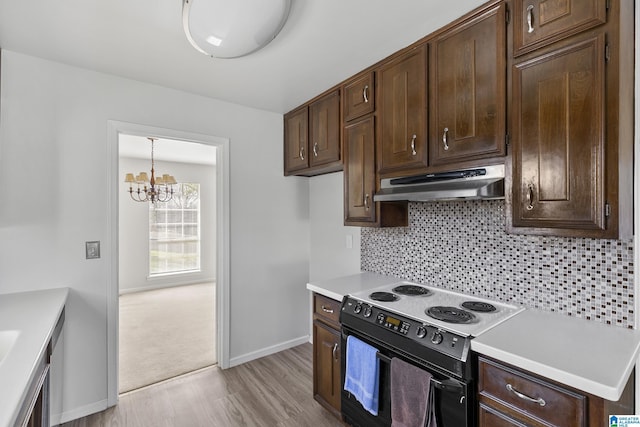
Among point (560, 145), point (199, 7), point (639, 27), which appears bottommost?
point (560, 145)

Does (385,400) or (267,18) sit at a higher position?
(267,18)

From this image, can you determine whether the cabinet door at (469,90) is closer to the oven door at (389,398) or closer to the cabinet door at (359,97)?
the cabinet door at (359,97)

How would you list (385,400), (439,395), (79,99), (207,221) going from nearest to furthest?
(439,395) → (385,400) → (79,99) → (207,221)

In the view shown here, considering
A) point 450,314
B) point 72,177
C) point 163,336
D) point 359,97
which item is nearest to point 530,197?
point 450,314

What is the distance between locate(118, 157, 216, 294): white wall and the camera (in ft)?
18.6

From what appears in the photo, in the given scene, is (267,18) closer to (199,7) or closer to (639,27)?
(199,7)

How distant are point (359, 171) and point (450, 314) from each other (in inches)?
45.8

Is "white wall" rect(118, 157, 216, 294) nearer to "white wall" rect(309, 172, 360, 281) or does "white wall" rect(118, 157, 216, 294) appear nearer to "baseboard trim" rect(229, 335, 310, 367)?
"white wall" rect(309, 172, 360, 281)

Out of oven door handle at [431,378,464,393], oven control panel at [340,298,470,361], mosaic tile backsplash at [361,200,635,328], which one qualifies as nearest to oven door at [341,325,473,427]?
oven door handle at [431,378,464,393]

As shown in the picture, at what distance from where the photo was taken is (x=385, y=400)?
173 cm

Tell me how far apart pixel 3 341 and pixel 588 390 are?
230 cm

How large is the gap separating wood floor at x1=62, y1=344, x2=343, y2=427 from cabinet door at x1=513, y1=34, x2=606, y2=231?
1921mm

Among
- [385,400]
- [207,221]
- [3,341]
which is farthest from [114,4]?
[207,221]

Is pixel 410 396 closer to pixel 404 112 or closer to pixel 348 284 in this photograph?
pixel 348 284
